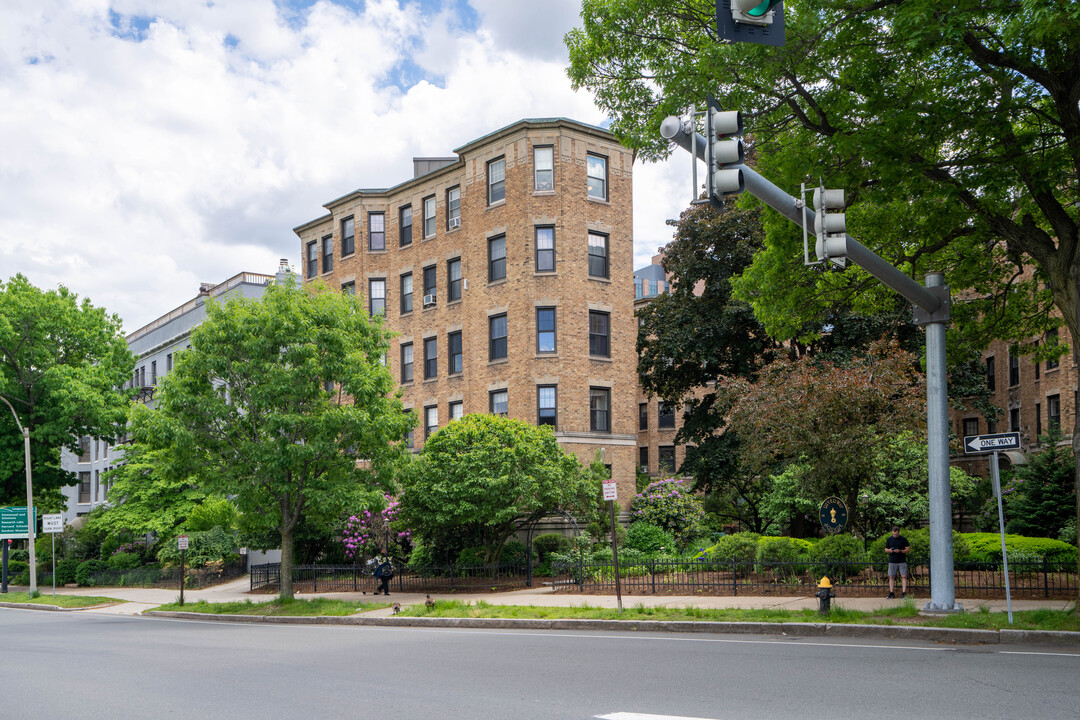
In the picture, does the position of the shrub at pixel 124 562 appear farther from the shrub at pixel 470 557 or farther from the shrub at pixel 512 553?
the shrub at pixel 512 553

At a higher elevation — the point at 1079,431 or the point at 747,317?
the point at 747,317

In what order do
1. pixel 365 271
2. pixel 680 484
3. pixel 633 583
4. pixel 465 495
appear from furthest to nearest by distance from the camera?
pixel 365 271
pixel 680 484
pixel 465 495
pixel 633 583

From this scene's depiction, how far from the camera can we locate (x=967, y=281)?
18.4 meters

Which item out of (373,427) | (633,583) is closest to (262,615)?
(373,427)

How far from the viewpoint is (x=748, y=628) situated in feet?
49.1

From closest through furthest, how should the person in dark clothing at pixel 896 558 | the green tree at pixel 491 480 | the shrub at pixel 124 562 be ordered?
the person in dark clothing at pixel 896 558 < the green tree at pixel 491 480 < the shrub at pixel 124 562

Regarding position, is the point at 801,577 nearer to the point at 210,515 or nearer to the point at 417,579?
the point at 417,579

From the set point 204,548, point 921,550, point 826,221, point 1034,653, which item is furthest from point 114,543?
point 1034,653

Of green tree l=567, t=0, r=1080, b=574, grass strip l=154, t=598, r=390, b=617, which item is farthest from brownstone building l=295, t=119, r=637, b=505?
green tree l=567, t=0, r=1080, b=574

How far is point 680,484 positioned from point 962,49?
69.7 feet

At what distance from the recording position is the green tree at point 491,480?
2555 centimetres

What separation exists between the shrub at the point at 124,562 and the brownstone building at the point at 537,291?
1534 centimetres

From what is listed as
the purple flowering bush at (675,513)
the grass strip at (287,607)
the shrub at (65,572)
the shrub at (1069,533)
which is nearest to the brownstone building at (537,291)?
the purple flowering bush at (675,513)

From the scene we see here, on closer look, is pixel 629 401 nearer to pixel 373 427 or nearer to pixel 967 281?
pixel 373 427
